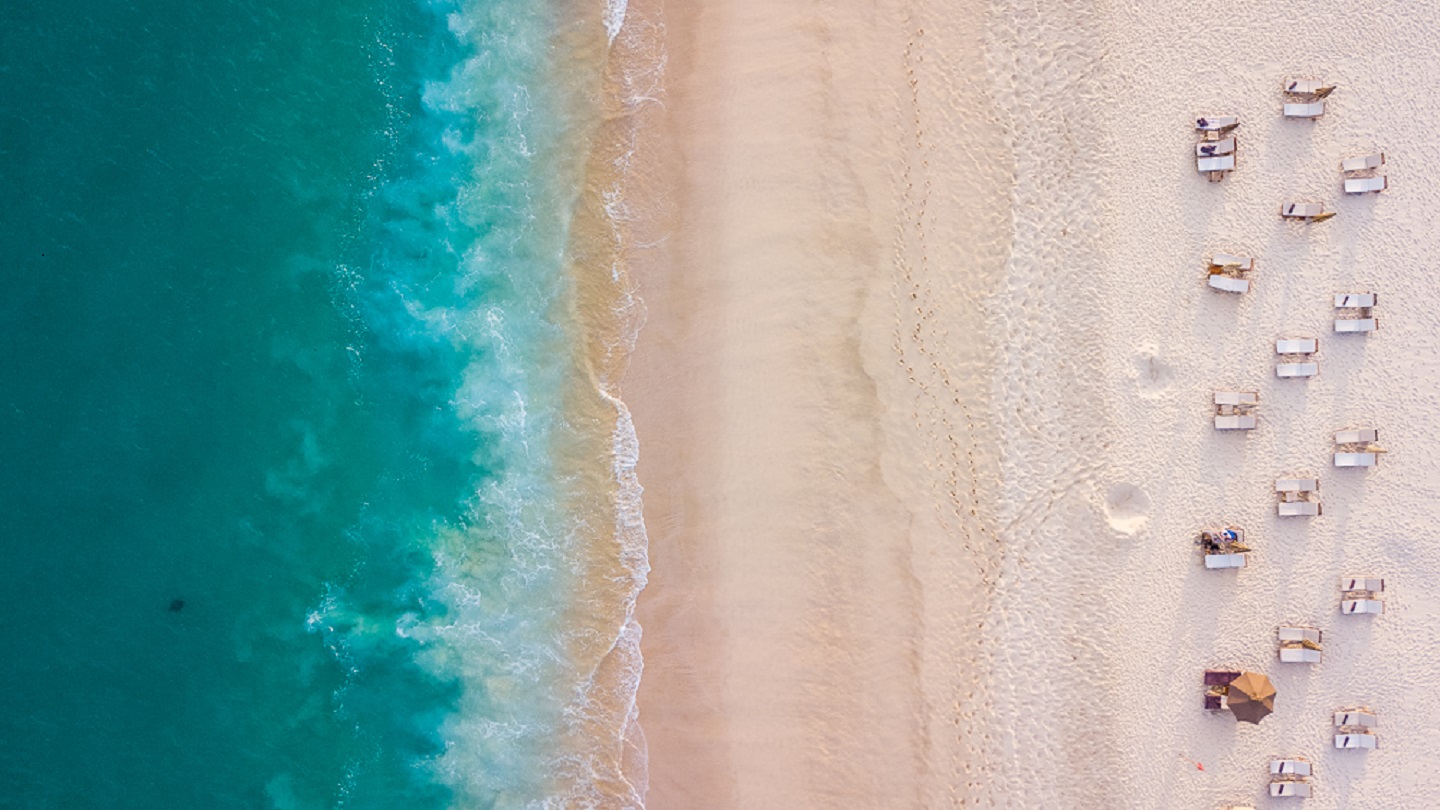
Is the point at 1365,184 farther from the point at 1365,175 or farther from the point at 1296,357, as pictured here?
the point at 1296,357

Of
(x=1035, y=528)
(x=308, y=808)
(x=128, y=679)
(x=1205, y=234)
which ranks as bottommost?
(x=308, y=808)

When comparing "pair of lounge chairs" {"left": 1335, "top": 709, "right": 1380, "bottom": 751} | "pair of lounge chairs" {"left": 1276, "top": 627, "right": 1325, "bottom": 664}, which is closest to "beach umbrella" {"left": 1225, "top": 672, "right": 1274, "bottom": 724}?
"pair of lounge chairs" {"left": 1276, "top": 627, "right": 1325, "bottom": 664}

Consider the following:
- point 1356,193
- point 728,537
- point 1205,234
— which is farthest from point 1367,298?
point 728,537

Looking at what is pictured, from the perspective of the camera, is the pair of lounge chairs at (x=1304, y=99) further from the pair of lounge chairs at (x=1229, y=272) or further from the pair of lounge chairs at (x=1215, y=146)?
the pair of lounge chairs at (x=1229, y=272)

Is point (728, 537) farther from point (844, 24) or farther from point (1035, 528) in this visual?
point (844, 24)

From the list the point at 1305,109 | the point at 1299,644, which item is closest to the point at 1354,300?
the point at 1305,109

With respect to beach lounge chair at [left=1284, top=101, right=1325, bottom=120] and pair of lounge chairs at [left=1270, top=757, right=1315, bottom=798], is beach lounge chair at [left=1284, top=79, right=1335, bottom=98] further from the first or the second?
pair of lounge chairs at [left=1270, top=757, right=1315, bottom=798]
